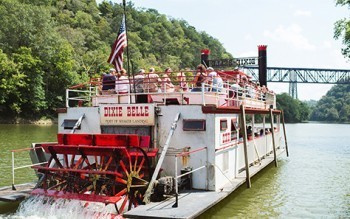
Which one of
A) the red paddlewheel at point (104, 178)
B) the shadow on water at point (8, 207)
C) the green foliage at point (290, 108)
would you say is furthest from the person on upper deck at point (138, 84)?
the green foliage at point (290, 108)

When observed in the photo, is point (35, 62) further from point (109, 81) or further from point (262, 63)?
point (109, 81)

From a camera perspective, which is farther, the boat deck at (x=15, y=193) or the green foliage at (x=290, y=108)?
the green foliage at (x=290, y=108)

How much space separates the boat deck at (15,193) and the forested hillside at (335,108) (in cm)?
14322

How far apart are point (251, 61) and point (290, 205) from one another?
16381 millimetres

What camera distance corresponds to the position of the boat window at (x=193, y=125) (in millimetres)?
10656

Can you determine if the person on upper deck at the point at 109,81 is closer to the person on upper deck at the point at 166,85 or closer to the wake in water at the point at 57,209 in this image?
the person on upper deck at the point at 166,85

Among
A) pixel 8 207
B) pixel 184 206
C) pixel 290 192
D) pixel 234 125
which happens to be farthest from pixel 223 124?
pixel 8 207

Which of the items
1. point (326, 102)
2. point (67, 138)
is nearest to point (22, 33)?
point (67, 138)

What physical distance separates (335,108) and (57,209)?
163 m

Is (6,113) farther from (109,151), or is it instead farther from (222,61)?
(109,151)

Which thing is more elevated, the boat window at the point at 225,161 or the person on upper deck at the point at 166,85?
the person on upper deck at the point at 166,85

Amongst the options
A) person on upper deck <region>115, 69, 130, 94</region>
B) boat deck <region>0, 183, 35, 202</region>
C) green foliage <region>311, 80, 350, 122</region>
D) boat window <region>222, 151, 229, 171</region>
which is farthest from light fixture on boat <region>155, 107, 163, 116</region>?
green foliage <region>311, 80, 350, 122</region>

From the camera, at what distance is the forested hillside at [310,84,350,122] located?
147125 mm

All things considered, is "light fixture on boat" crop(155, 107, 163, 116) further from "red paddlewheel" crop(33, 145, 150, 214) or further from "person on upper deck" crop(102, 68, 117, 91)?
"person on upper deck" crop(102, 68, 117, 91)
